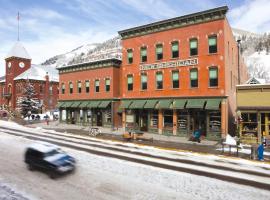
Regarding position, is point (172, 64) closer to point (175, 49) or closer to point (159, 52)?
point (175, 49)

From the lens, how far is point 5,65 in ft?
258

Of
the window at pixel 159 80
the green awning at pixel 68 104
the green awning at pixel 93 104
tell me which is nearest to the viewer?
the window at pixel 159 80

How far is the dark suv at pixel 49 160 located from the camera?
15.5 metres

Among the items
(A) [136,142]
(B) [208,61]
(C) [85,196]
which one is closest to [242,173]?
(C) [85,196]

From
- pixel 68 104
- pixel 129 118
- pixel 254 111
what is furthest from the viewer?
pixel 68 104

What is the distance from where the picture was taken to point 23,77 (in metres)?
72.2

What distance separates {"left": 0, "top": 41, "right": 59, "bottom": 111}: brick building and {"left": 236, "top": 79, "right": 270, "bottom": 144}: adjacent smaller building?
5826 cm

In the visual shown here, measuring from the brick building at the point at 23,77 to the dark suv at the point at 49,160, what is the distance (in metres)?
59.4

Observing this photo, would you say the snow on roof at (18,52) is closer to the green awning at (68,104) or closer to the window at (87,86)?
the green awning at (68,104)

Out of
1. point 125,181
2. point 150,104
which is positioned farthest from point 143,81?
point 125,181

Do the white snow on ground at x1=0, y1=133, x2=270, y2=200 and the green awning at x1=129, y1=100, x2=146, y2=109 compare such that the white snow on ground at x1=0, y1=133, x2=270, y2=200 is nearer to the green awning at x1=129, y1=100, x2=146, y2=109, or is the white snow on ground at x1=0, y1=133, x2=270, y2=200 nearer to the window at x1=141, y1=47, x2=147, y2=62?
the green awning at x1=129, y1=100, x2=146, y2=109

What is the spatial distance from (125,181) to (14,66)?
70.8m

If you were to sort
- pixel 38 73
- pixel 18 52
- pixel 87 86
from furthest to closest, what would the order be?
pixel 18 52 → pixel 38 73 → pixel 87 86

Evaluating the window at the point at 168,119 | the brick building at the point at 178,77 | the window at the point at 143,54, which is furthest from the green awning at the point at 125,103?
the window at the point at 143,54
